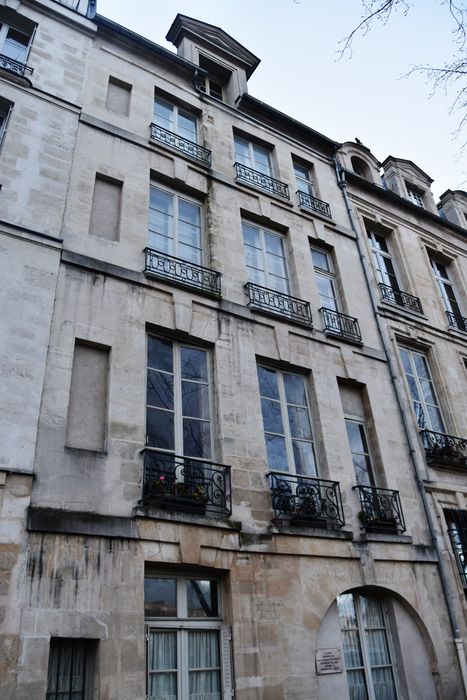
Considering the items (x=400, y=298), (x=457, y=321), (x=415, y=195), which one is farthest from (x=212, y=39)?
(x=457, y=321)

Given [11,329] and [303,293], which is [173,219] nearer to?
[303,293]

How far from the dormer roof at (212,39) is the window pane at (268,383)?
8073 millimetres

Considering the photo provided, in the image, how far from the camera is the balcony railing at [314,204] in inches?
466

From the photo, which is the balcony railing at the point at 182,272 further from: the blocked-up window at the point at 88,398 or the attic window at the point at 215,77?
the attic window at the point at 215,77

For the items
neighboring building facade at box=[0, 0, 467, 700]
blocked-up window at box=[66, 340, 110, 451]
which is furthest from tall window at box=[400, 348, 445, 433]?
blocked-up window at box=[66, 340, 110, 451]

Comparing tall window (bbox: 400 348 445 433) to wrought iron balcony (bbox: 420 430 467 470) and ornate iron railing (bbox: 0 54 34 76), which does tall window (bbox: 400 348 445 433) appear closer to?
wrought iron balcony (bbox: 420 430 467 470)

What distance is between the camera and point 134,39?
10.7 meters

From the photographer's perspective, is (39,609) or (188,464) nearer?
(39,609)

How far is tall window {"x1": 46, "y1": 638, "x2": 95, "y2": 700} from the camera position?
525 centimetres

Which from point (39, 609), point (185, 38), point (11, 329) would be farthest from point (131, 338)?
point (185, 38)

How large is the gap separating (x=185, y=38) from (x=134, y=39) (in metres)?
2.11

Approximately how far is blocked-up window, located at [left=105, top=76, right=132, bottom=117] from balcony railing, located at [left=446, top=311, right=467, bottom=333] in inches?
326

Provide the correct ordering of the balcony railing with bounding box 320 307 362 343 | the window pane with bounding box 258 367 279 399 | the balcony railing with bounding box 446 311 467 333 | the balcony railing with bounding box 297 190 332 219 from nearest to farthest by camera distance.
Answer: the window pane with bounding box 258 367 279 399 < the balcony railing with bounding box 320 307 362 343 < the balcony railing with bounding box 297 190 332 219 < the balcony railing with bounding box 446 311 467 333

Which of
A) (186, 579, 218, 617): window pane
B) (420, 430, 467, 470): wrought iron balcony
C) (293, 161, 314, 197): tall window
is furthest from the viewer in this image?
(293, 161, 314, 197): tall window
